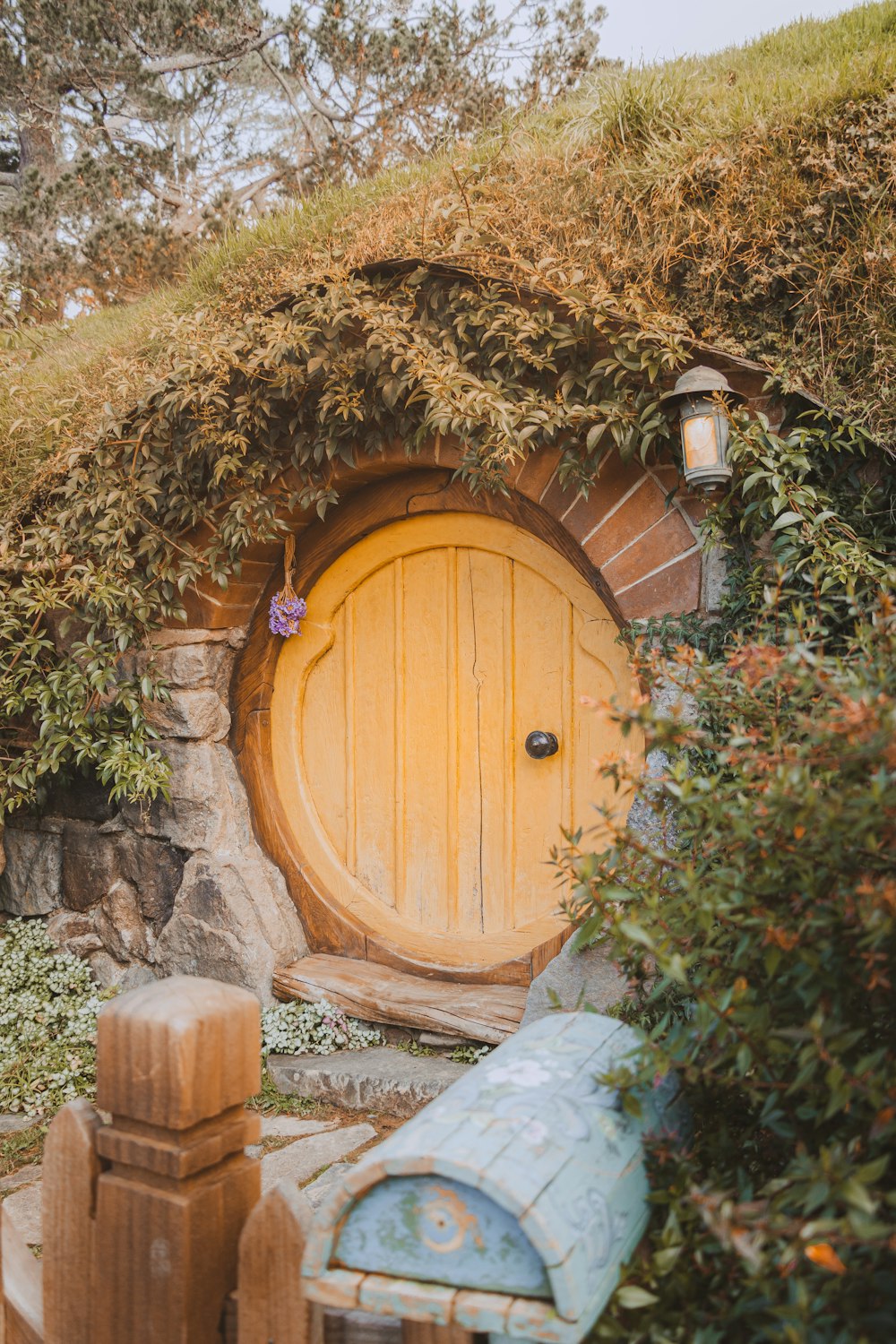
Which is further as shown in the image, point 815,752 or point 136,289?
point 136,289

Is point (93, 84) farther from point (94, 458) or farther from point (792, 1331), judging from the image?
point (792, 1331)

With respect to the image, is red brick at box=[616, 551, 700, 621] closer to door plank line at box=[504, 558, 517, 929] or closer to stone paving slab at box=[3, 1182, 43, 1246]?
door plank line at box=[504, 558, 517, 929]

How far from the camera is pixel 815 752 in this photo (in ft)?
3.62

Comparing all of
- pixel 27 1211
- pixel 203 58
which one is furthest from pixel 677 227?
pixel 203 58

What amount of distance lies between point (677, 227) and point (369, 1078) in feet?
9.07

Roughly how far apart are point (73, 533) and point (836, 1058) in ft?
10.4

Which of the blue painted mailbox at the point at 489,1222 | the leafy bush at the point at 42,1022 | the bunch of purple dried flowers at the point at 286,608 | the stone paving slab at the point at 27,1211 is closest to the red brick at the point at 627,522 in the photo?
the bunch of purple dried flowers at the point at 286,608

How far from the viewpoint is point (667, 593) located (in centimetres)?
263

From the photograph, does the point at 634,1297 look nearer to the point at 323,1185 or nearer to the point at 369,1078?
the point at 323,1185

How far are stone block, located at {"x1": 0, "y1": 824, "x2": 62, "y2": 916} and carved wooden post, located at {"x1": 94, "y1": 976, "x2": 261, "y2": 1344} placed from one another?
2964 mm

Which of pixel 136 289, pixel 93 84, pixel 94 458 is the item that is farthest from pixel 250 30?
pixel 94 458


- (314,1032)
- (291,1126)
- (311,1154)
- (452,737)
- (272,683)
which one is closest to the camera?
(311,1154)

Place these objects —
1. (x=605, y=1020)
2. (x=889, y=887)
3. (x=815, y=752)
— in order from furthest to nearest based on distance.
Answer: (x=605, y=1020) → (x=815, y=752) → (x=889, y=887)

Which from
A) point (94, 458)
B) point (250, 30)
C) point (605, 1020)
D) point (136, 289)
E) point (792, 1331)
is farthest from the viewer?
point (250, 30)
